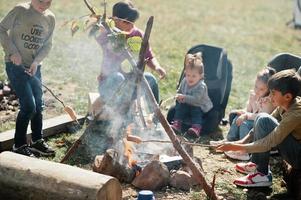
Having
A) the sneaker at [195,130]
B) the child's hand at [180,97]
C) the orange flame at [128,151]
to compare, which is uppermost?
the child's hand at [180,97]

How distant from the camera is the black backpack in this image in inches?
270

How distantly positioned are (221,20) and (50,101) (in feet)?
30.3

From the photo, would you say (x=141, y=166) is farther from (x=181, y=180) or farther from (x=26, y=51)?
(x=26, y=51)

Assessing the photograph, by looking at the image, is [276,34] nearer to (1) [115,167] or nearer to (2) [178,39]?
(2) [178,39]

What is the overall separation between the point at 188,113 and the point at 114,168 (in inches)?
78.2

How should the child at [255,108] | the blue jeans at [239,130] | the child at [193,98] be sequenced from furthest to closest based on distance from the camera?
the child at [193,98], the blue jeans at [239,130], the child at [255,108]

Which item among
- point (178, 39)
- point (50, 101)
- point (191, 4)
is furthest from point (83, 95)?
point (191, 4)

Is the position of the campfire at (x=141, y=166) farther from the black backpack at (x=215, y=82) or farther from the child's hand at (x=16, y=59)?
the black backpack at (x=215, y=82)

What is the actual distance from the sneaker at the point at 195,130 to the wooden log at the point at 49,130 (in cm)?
Result: 143

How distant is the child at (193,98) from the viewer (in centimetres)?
654

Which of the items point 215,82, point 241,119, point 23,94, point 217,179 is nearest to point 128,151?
point 217,179

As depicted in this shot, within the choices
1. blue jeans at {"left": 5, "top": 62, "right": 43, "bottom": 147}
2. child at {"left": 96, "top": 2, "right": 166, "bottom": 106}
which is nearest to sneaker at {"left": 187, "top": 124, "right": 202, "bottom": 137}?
child at {"left": 96, "top": 2, "right": 166, "bottom": 106}

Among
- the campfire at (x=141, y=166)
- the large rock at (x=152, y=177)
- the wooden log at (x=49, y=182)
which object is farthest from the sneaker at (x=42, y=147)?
the wooden log at (x=49, y=182)

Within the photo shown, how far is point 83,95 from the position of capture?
774 centimetres
